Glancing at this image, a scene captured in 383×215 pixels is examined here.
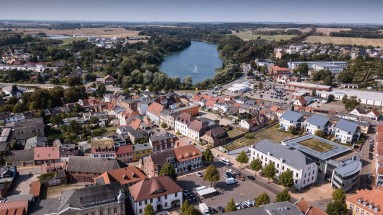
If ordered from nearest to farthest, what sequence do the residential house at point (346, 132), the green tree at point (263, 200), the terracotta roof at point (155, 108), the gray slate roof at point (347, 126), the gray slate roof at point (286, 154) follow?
the green tree at point (263, 200) < the gray slate roof at point (286, 154) < the residential house at point (346, 132) < the gray slate roof at point (347, 126) < the terracotta roof at point (155, 108)

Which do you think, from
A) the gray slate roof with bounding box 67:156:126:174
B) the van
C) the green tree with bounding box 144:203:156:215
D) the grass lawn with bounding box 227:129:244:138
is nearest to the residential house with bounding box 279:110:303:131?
the grass lawn with bounding box 227:129:244:138

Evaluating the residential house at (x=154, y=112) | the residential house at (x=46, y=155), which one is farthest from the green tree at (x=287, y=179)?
the residential house at (x=154, y=112)

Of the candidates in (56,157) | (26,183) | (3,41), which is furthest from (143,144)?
(3,41)

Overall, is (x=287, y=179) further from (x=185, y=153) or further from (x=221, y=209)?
(x=185, y=153)

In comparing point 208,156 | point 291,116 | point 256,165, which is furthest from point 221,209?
point 291,116

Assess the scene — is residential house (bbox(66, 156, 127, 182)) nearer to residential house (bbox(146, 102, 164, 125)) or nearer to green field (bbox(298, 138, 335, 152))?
residential house (bbox(146, 102, 164, 125))

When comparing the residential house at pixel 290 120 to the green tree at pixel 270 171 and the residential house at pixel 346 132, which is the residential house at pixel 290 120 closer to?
the residential house at pixel 346 132

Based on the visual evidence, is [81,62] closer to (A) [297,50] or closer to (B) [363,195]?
(A) [297,50]
